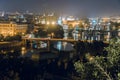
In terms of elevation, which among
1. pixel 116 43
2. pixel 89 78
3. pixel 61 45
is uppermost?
pixel 116 43

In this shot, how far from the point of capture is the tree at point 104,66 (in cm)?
332

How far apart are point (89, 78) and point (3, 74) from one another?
7711 mm

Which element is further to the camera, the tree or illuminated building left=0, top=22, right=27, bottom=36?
illuminated building left=0, top=22, right=27, bottom=36

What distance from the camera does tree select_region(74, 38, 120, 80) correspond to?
332cm

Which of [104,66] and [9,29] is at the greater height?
[104,66]

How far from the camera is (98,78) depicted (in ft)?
11.3

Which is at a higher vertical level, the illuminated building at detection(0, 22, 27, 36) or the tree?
the tree

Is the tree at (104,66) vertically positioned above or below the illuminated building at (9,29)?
above

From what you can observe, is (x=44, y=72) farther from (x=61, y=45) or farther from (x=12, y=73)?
(x=61, y=45)

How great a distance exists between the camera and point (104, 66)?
133 inches

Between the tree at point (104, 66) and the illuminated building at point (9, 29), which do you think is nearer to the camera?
the tree at point (104, 66)

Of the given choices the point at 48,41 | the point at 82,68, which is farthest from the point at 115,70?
the point at 48,41

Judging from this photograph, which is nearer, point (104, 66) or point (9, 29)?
point (104, 66)

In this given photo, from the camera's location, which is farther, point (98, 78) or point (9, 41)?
point (9, 41)
